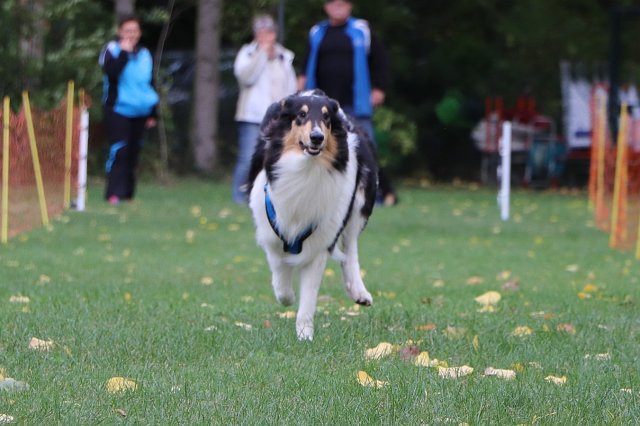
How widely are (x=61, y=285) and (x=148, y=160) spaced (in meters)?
14.7

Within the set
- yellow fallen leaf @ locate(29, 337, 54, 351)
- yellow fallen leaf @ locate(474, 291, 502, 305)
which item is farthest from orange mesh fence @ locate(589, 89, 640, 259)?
yellow fallen leaf @ locate(29, 337, 54, 351)

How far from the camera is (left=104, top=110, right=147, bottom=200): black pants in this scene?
1528cm

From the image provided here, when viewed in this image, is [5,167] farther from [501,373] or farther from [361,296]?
[501,373]

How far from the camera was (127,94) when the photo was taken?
15.1 m

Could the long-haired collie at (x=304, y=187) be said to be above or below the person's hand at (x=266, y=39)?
below

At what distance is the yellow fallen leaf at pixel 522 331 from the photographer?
6070 millimetres

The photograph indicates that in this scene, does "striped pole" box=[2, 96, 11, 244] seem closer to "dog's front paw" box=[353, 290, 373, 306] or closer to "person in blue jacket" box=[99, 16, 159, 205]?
"person in blue jacket" box=[99, 16, 159, 205]

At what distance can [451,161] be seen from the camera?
81.0ft

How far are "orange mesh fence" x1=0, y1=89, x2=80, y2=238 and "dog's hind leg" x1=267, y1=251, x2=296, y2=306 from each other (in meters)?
5.56

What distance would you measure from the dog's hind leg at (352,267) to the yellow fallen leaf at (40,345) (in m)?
1.69

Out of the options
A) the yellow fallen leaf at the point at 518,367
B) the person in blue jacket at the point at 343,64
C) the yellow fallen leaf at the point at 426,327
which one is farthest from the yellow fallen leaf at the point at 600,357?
the person in blue jacket at the point at 343,64

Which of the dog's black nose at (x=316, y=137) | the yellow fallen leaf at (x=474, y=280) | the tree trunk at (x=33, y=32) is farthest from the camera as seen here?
the tree trunk at (x=33, y=32)

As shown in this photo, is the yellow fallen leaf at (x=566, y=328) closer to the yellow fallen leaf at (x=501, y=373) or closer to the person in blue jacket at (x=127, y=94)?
the yellow fallen leaf at (x=501, y=373)

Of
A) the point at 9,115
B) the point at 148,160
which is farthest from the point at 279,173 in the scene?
the point at 148,160
